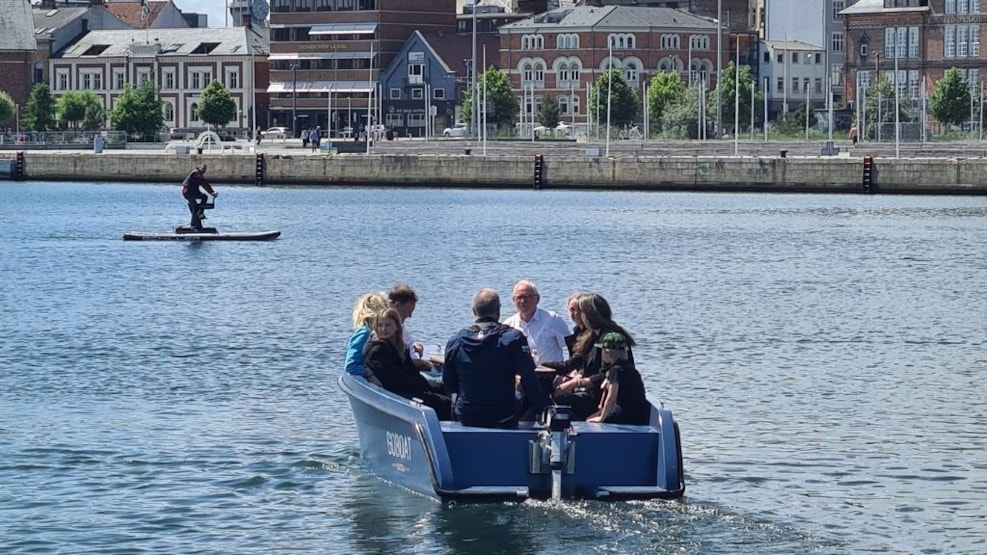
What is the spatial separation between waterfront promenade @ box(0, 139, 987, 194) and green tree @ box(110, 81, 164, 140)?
29.5 metres

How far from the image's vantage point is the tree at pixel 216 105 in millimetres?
164500

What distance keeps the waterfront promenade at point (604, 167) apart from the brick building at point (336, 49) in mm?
46895

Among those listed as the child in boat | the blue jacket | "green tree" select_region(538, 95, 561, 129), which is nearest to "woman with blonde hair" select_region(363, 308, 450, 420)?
the blue jacket

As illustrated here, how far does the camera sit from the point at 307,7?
179500mm

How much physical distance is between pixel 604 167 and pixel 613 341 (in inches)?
3212

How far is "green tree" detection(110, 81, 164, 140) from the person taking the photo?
155 metres

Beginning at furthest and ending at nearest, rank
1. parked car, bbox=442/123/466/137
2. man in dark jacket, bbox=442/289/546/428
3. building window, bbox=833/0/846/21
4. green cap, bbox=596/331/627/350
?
building window, bbox=833/0/846/21 < parked car, bbox=442/123/466/137 < green cap, bbox=596/331/627/350 < man in dark jacket, bbox=442/289/546/428

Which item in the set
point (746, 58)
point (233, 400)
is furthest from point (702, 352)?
point (746, 58)

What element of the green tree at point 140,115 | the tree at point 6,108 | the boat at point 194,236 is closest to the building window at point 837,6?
the green tree at point 140,115

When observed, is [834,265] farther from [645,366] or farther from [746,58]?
[746,58]

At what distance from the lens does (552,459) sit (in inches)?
711

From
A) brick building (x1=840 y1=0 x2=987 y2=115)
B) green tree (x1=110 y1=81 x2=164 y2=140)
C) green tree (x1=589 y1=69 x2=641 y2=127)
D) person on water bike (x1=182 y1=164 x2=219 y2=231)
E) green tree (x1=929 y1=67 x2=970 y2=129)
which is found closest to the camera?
person on water bike (x1=182 y1=164 x2=219 y2=231)

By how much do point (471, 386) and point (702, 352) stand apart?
631 inches

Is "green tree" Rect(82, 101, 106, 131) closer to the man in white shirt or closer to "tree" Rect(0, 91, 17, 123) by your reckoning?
"tree" Rect(0, 91, 17, 123)
